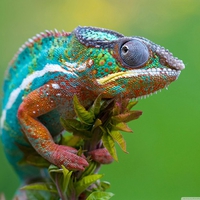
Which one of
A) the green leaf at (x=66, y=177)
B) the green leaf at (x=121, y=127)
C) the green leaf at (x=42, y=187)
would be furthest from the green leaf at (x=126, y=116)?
the green leaf at (x=42, y=187)

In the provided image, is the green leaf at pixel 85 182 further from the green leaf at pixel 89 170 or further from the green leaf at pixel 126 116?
the green leaf at pixel 126 116

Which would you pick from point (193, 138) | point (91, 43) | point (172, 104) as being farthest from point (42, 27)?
point (91, 43)

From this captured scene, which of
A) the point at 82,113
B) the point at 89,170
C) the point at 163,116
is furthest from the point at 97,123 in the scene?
the point at 163,116

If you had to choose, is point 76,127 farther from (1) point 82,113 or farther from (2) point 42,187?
(2) point 42,187

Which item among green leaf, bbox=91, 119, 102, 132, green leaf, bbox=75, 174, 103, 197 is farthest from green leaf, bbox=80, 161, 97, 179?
green leaf, bbox=91, 119, 102, 132

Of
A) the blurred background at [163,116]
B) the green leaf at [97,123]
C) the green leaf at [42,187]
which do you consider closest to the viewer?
the green leaf at [97,123]

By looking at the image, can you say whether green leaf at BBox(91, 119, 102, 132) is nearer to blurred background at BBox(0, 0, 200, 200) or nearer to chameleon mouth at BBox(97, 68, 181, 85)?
chameleon mouth at BBox(97, 68, 181, 85)

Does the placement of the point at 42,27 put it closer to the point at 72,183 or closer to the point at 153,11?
the point at 153,11
